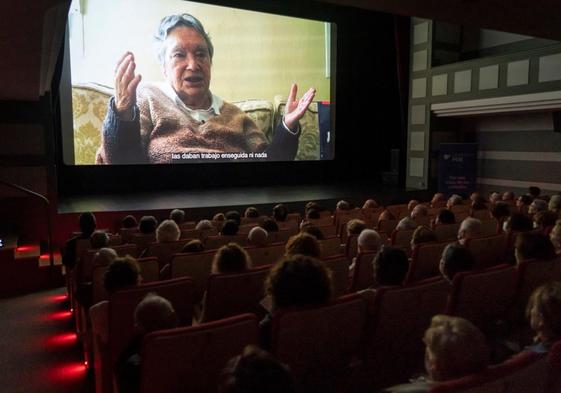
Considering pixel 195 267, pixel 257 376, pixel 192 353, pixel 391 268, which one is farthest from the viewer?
pixel 195 267

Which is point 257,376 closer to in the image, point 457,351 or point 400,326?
point 457,351

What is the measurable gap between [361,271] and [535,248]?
99 cm

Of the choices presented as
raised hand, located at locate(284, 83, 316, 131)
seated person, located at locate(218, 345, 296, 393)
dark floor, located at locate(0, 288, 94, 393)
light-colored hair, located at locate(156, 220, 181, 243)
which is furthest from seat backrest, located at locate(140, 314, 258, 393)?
raised hand, located at locate(284, 83, 316, 131)

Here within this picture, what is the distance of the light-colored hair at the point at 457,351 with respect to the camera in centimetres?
131

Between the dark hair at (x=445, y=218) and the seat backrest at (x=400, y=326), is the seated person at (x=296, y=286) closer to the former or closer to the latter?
the seat backrest at (x=400, y=326)

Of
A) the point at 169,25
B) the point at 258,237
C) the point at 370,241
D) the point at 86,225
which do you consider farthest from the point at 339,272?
the point at 169,25

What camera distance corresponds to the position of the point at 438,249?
3.04 metres

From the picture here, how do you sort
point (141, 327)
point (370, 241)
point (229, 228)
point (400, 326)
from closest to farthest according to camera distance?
1. point (141, 327)
2. point (400, 326)
3. point (370, 241)
4. point (229, 228)

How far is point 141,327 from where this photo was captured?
178 centimetres

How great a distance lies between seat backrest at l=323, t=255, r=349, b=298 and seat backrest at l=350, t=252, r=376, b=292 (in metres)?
0.05

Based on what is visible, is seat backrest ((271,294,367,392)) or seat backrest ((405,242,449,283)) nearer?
seat backrest ((271,294,367,392))

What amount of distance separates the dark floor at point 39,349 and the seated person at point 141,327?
1.22 metres

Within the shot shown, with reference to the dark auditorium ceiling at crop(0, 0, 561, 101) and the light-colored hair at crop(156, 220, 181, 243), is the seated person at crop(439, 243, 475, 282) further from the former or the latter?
the light-colored hair at crop(156, 220, 181, 243)

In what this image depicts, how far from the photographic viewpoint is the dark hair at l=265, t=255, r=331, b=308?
1814 millimetres
